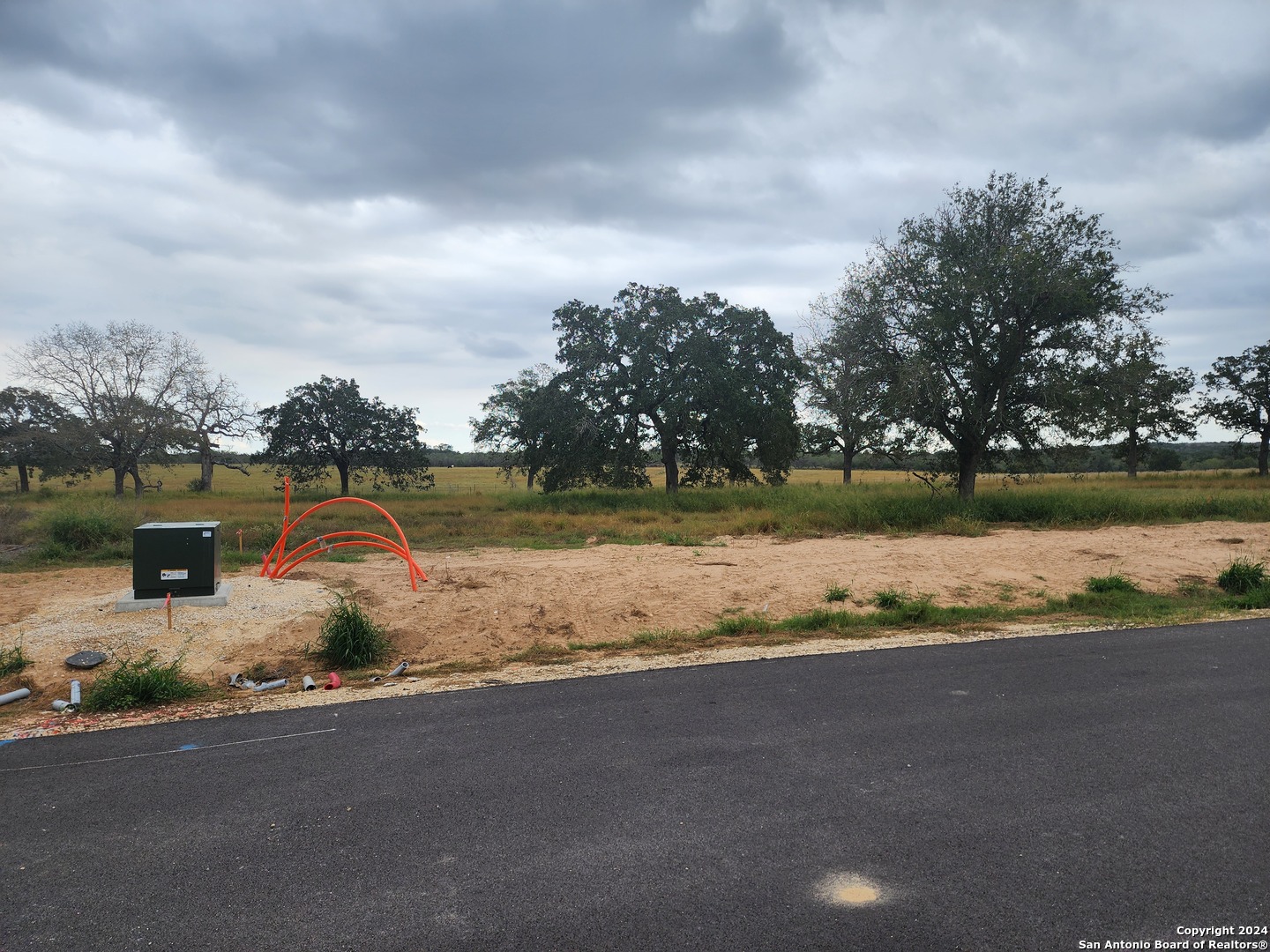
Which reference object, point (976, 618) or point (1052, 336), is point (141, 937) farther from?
point (1052, 336)

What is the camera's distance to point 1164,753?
454 centimetres

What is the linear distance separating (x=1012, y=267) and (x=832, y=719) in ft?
59.7

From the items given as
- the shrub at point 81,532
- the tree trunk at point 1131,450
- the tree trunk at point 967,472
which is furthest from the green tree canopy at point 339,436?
the tree trunk at point 1131,450

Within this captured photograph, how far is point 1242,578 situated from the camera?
11.0 metres

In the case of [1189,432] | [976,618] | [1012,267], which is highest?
[1012,267]

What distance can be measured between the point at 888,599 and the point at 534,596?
4.76 meters

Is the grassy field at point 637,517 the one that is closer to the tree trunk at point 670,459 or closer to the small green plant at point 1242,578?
the tree trunk at point 670,459

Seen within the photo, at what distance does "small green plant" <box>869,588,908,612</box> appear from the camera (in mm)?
9779

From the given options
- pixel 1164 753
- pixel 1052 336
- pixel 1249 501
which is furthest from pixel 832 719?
pixel 1249 501

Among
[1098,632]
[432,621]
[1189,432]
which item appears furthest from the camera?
[1189,432]

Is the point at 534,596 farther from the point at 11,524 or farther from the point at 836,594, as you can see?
the point at 11,524

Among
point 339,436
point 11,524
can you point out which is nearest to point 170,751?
point 11,524

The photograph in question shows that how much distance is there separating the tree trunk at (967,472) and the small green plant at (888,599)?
45.9 feet

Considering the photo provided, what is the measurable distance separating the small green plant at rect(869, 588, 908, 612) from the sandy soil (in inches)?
7.6
